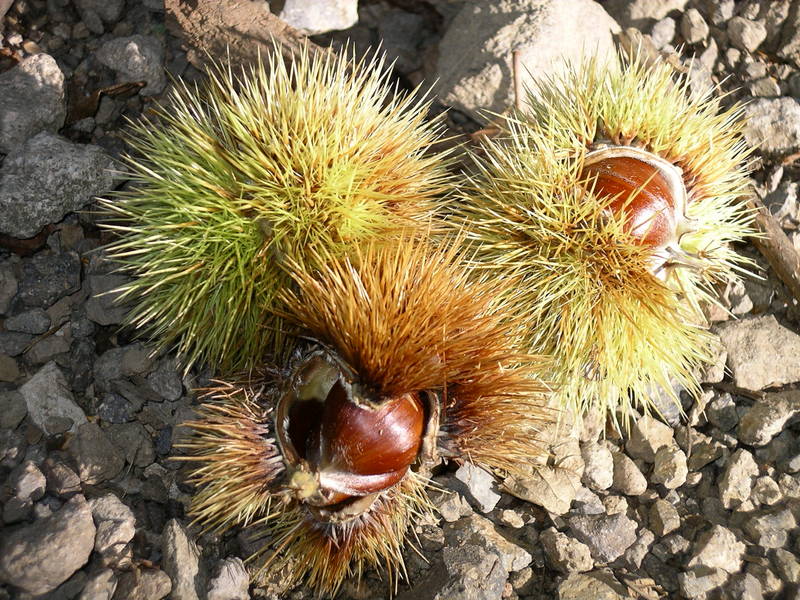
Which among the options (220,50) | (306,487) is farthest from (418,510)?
(220,50)

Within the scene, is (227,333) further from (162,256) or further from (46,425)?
(46,425)

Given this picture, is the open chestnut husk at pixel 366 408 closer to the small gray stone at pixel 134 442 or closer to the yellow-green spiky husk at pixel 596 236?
the yellow-green spiky husk at pixel 596 236

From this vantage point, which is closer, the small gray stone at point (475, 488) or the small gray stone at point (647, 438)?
the small gray stone at point (475, 488)

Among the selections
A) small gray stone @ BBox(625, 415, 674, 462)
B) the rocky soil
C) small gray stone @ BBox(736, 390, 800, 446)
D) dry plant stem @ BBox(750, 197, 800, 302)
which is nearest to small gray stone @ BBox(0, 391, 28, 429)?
the rocky soil

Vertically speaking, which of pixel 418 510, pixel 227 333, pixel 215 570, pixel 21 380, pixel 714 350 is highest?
pixel 714 350

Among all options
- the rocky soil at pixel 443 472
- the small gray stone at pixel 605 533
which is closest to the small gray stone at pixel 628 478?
the rocky soil at pixel 443 472
